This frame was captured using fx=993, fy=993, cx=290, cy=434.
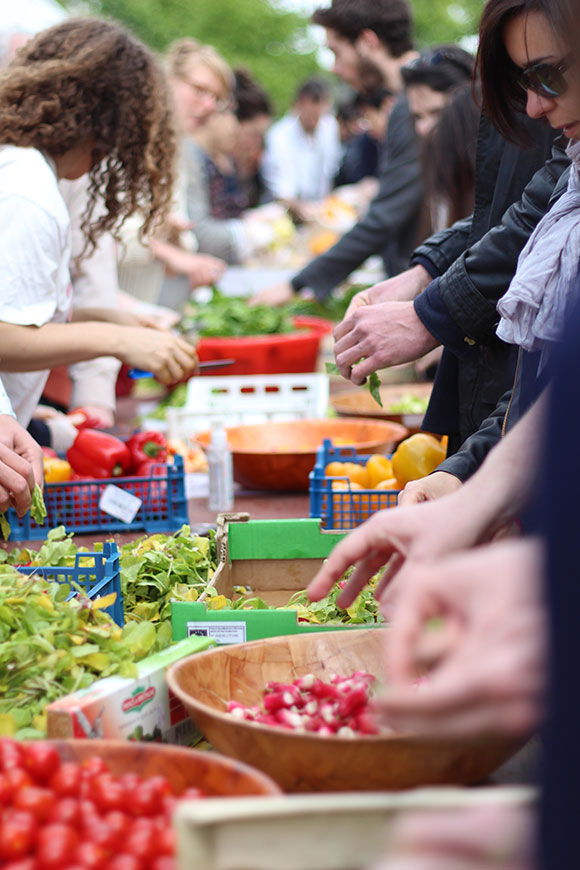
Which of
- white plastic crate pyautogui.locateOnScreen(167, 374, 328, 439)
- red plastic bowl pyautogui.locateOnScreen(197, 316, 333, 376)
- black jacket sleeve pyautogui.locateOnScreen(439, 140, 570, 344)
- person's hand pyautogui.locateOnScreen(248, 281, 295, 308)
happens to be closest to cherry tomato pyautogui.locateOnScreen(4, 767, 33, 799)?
black jacket sleeve pyautogui.locateOnScreen(439, 140, 570, 344)

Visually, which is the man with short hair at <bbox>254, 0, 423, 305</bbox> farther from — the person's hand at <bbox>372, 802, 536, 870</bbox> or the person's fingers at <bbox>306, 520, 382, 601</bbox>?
the person's hand at <bbox>372, 802, 536, 870</bbox>

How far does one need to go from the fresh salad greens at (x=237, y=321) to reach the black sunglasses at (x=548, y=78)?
3383 mm

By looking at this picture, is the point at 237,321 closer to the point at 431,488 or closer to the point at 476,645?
the point at 431,488

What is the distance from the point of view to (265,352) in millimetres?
4934

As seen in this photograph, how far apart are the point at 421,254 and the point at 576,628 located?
2.13m

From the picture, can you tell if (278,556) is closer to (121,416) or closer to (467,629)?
(467,629)

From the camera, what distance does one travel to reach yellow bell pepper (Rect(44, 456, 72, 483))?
3.38m

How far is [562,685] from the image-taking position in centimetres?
83

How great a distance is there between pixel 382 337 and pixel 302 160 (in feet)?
34.3

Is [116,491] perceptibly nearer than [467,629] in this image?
No

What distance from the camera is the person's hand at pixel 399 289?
9.11ft

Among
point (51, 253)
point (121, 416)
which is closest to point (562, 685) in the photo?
point (51, 253)

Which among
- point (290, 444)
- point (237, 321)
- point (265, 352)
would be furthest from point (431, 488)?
point (237, 321)

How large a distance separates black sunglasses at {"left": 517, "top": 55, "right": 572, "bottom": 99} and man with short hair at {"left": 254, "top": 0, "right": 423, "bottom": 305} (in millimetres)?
3476
